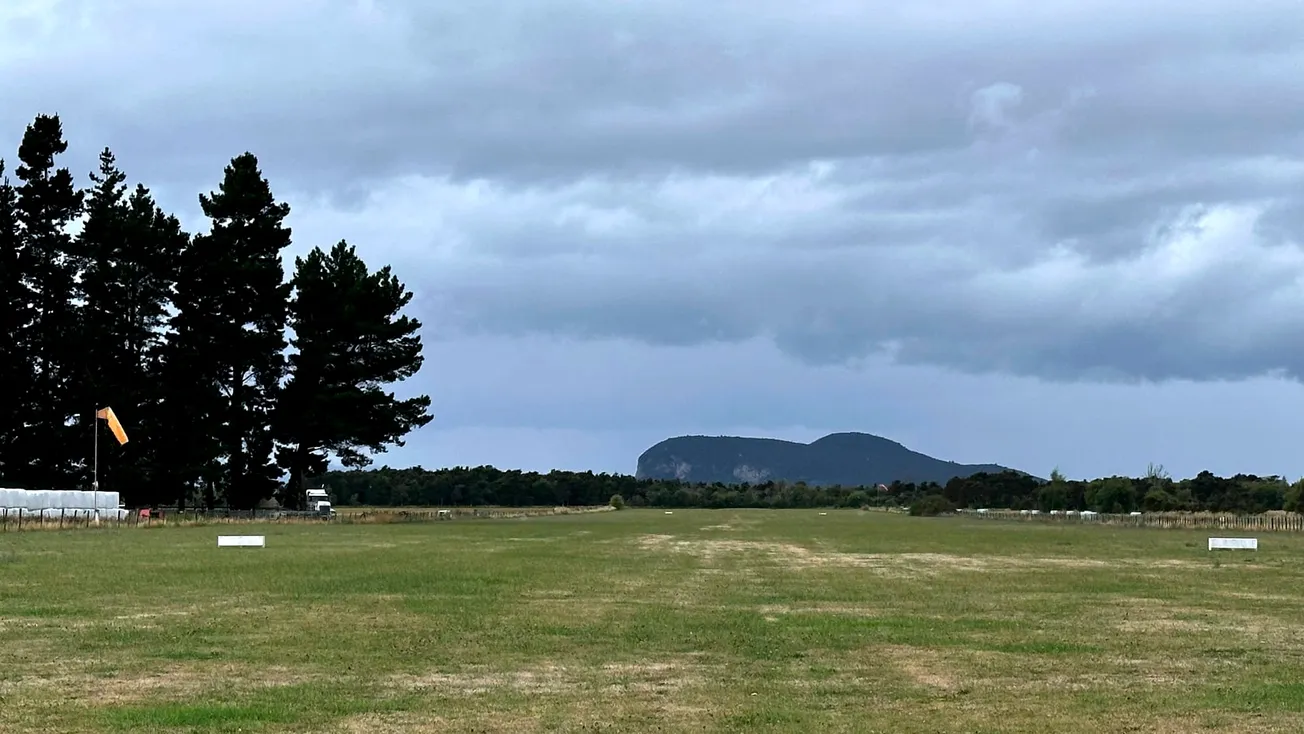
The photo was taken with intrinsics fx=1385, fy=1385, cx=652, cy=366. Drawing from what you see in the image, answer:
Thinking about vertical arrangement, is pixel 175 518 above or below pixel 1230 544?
above

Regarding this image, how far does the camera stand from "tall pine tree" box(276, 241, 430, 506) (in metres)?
79.1

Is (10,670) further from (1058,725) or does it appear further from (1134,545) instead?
(1134,545)

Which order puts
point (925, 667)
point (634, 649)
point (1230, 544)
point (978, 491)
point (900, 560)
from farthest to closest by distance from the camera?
point (978, 491) → point (1230, 544) → point (900, 560) → point (634, 649) → point (925, 667)

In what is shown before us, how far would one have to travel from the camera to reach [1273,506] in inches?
5733

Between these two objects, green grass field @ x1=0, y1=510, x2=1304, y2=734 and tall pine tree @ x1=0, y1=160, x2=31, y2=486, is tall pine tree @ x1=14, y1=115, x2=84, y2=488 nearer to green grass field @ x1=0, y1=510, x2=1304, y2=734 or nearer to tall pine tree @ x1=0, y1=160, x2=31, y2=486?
tall pine tree @ x1=0, y1=160, x2=31, y2=486

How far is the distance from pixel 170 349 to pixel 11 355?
312 inches

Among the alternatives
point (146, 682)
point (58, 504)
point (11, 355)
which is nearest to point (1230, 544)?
point (146, 682)

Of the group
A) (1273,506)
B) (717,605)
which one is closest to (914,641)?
(717,605)

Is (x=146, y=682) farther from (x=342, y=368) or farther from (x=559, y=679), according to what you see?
(x=342, y=368)

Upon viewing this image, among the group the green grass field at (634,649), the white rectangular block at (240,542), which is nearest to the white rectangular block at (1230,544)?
the green grass field at (634,649)

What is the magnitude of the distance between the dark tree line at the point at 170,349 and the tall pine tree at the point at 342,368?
5.1 inches

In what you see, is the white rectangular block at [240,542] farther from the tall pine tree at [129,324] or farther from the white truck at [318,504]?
the white truck at [318,504]

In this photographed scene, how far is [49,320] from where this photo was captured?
243 feet

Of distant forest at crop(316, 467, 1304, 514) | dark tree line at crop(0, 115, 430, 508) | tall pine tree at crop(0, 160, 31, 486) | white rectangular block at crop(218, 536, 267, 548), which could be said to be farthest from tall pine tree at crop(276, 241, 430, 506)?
distant forest at crop(316, 467, 1304, 514)
